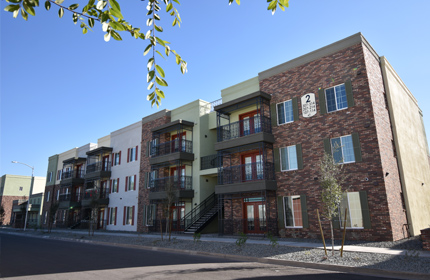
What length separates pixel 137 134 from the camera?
32.5m

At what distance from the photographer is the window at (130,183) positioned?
31352 mm

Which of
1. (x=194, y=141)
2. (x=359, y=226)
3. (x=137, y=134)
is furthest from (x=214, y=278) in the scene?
(x=137, y=134)

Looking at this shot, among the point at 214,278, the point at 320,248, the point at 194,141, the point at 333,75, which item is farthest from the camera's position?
the point at 194,141

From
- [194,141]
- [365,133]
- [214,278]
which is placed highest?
[194,141]

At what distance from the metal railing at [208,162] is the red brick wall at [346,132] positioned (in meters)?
7.31

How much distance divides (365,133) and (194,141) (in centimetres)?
1469

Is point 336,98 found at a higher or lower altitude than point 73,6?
higher

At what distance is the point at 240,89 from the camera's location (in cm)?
2384

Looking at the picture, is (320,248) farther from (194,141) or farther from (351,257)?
(194,141)

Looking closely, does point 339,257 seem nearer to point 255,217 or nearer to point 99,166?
point 255,217

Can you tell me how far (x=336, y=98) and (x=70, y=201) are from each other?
3369cm

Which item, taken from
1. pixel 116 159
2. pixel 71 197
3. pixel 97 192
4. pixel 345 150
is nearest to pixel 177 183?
pixel 116 159

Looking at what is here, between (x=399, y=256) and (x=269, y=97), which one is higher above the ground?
(x=269, y=97)

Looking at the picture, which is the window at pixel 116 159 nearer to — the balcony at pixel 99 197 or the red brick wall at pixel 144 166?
the balcony at pixel 99 197
